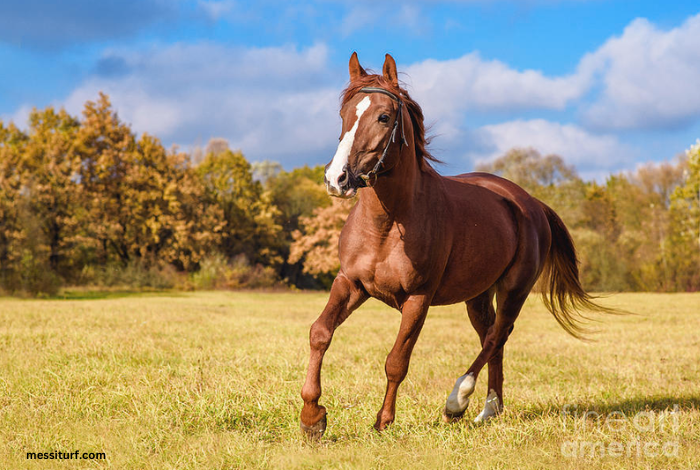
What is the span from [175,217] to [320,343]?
2991 cm

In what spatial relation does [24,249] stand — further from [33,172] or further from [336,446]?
[336,446]

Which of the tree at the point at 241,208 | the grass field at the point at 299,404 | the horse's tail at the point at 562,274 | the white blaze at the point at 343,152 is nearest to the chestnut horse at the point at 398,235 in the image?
the white blaze at the point at 343,152

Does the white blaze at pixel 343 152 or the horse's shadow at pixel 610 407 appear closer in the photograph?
the white blaze at pixel 343 152

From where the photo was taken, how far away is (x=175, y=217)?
32188 mm

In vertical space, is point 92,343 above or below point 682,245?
below

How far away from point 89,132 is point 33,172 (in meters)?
4.28

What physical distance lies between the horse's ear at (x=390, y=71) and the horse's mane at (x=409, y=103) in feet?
0.14

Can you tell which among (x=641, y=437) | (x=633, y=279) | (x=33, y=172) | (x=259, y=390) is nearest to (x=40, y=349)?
(x=259, y=390)

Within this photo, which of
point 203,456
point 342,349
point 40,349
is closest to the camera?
point 203,456

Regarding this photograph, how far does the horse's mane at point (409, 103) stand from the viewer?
383 centimetres

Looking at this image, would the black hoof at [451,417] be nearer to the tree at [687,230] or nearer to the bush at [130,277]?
the bush at [130,277]

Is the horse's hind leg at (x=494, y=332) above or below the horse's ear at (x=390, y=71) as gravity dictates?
below

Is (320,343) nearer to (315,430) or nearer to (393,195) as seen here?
(315,430)

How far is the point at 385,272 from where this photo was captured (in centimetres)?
387
